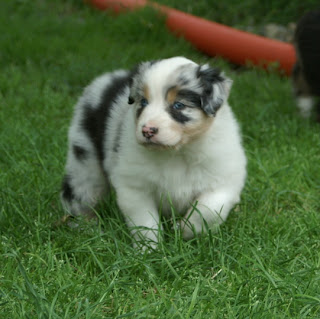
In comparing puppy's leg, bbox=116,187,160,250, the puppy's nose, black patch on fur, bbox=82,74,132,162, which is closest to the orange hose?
black patch on fur, bbox=82,74,132,162

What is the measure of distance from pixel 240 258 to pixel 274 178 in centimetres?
152

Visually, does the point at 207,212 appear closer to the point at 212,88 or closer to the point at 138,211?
the point at 138,211

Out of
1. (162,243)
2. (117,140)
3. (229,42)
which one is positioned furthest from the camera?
(229,42)

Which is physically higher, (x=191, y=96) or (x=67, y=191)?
(x=191, y=96)

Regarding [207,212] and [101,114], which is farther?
[101,114]

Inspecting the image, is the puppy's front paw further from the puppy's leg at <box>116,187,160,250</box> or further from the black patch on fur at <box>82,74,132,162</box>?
the black patch on fur at <box>82,74,132,162</box>

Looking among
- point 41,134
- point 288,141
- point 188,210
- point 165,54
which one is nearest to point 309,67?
point 288,141

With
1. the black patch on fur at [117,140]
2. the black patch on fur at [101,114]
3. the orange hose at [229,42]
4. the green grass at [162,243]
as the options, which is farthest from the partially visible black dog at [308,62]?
the black patch on fur at [117,140]

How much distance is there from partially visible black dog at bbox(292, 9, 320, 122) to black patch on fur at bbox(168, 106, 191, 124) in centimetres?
310

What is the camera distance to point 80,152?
465cm

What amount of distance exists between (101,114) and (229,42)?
4516mm

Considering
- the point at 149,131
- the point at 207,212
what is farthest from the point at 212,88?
the point at 207,212

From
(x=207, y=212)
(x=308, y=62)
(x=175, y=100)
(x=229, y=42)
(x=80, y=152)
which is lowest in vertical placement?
(x=229, y=42)

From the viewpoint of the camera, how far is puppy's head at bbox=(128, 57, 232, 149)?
3773 millimetres
